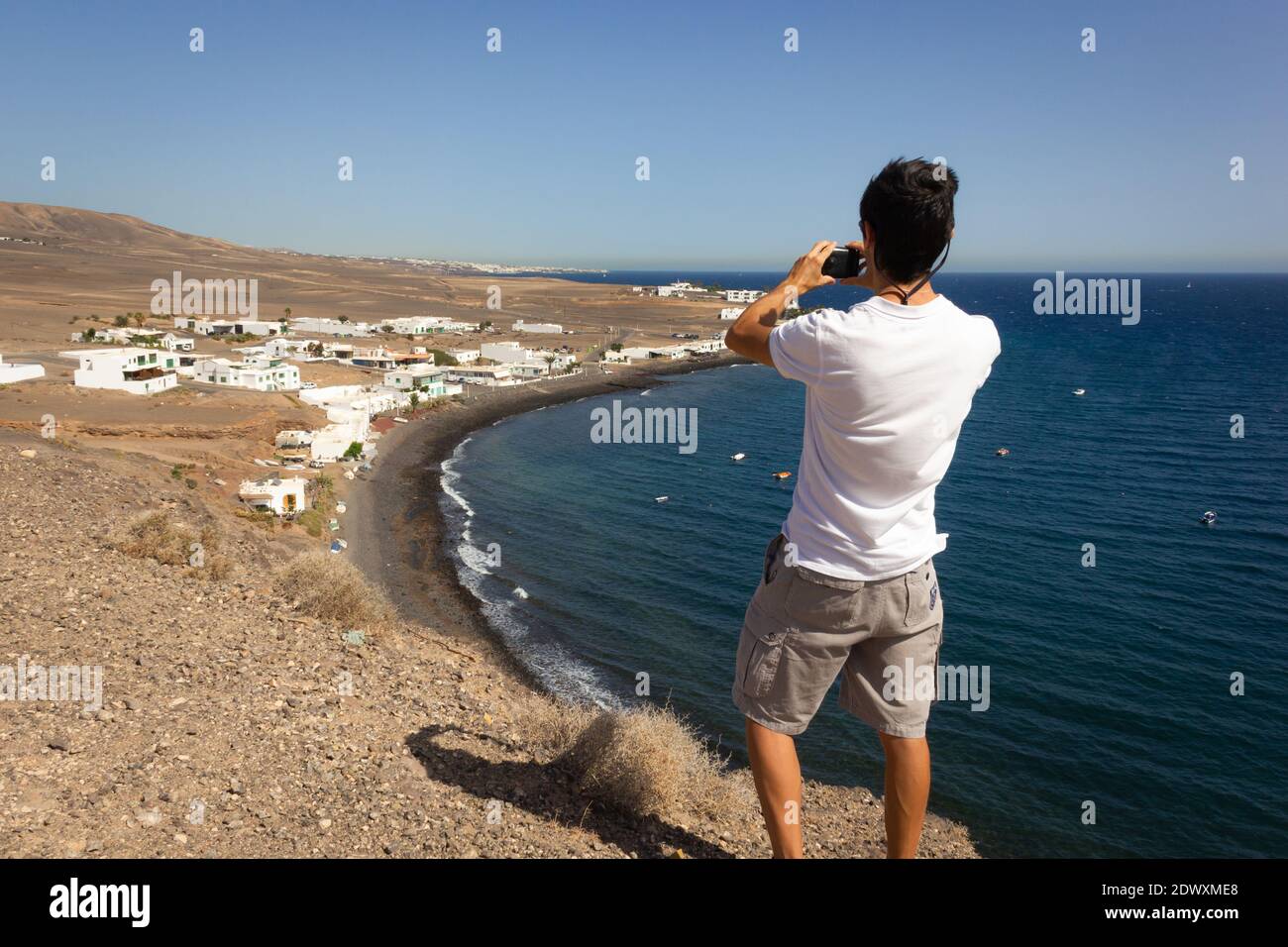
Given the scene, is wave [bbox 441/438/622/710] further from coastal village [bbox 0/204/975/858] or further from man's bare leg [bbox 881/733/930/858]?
man's bare leg [bbox 881/733/930/858]

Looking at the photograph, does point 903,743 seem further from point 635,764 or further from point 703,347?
point 703,347

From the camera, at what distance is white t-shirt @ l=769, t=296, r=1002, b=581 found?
2543 mm

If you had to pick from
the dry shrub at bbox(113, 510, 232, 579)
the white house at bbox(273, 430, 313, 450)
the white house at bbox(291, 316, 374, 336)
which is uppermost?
the white house at bbox(291, 316, 374, 336)

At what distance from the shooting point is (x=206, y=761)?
234 inches

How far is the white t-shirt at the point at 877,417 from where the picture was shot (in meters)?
2.54

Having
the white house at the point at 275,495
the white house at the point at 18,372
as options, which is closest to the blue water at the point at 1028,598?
the white house at the point at 275,495

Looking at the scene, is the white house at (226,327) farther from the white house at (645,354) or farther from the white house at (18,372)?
the white house at (645,354)

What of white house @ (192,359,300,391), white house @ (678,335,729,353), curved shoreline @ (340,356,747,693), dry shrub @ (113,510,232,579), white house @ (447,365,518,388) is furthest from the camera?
white house @ (678,335,729,353)

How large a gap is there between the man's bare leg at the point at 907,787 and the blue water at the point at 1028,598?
1249 cm

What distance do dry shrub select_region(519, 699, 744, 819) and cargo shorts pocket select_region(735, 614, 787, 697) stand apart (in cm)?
308

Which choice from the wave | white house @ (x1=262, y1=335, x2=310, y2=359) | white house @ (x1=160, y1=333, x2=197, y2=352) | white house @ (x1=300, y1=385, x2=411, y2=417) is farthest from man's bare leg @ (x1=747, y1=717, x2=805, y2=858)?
white house @ (x1=160, y1=333, x2=197, y2=352)

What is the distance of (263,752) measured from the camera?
620 cm

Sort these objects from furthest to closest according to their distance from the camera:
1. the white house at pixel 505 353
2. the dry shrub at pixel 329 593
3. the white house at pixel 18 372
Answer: the white house at pixel 505 353 < the white house at pixel 18 372 < the dry shrub at pixel 329 593

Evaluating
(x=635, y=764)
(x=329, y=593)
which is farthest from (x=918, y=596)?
(x=329, y=593)
